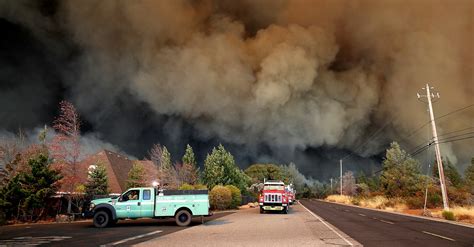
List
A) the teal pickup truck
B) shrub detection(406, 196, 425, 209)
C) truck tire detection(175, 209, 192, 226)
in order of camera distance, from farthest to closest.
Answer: shrub detection(406, 196, 425, 209) < truck tire detection(175, 209, 192, 226) < the teal pickup truck

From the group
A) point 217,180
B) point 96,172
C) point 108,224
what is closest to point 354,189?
Result: point 217,180

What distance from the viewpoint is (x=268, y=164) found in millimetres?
151750

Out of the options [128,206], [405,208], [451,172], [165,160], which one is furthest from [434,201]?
[451,172]

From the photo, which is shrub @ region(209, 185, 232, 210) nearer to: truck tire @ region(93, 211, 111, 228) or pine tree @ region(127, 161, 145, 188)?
pine tree @ region(127, 161, 145, 188)

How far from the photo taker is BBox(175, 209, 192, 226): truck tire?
20672mm

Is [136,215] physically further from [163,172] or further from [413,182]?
[413,182]

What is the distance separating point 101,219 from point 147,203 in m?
2.63

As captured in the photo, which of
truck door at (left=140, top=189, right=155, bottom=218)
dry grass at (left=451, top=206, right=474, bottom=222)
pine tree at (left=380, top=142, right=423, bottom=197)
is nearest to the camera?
truck door at (left=140, top=189, right=155, bottom=218)

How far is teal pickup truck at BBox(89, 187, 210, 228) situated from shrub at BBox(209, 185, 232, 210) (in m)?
17.4

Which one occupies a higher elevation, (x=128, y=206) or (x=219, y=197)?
(x=128, y=206)

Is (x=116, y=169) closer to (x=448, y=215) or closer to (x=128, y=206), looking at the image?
(x=128, y=206)

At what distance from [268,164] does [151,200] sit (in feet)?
436

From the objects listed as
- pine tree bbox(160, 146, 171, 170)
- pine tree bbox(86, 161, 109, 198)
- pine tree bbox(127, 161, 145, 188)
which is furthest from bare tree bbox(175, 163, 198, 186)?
pine tree bbox(86, 161, 109, 198)

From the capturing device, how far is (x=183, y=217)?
68.3ft
